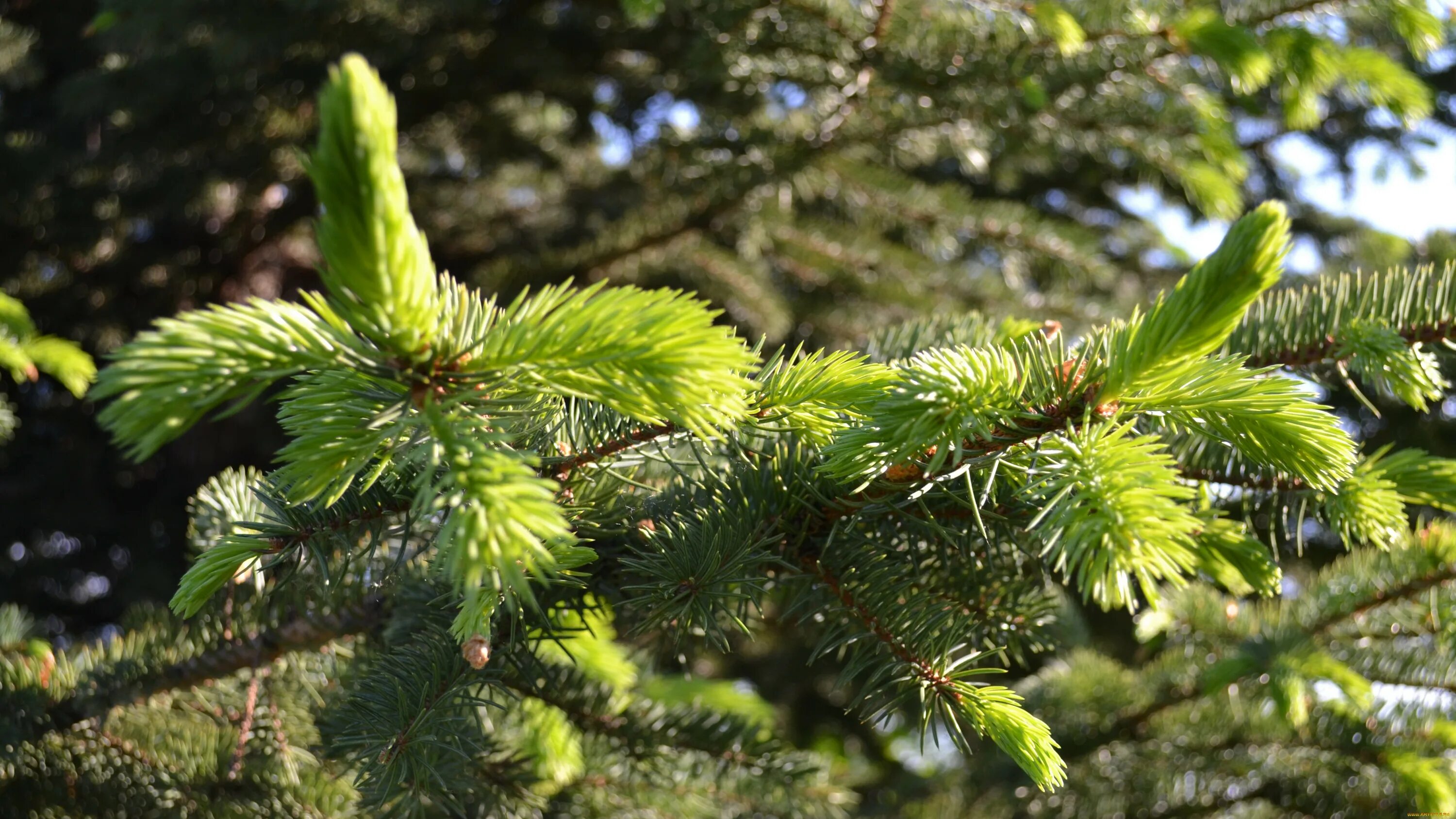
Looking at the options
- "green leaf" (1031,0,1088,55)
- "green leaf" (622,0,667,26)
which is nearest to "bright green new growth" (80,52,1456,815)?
"green leaf" (1031,0,1088,55)

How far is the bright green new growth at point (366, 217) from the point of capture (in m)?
0.43

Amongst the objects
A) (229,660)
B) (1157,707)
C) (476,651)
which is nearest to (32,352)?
(229,660)

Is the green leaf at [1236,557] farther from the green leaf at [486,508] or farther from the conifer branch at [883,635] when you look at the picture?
the green leaf at [486,508]

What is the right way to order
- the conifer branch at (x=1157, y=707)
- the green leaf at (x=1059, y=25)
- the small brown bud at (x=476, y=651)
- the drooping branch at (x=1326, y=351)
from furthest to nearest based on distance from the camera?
the green leaf at (x=1059, y=25)
the conifer branch at (x=1157, y=707)
the drooping branch at (x=1326, y=351)
the small brown bud at (x=476, y=651)

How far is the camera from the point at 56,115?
7.84ft

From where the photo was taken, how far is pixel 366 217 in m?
0.45

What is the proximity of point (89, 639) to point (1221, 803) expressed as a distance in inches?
91.2

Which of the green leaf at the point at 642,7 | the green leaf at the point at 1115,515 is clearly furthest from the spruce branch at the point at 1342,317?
the green leaf at the point at 642,7

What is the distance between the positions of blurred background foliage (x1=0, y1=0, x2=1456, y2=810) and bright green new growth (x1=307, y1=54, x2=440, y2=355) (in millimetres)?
1183

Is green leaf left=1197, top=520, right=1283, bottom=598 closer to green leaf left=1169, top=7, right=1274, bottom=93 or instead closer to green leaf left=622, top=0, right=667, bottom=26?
green leaf left=1169, top=7, right=1274, bottom=93

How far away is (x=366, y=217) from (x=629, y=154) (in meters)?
2.42

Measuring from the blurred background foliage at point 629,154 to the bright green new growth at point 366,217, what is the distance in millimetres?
1183

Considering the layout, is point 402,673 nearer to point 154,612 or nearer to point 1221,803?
point 154,612

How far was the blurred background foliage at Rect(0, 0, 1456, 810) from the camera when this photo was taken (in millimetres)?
1593
